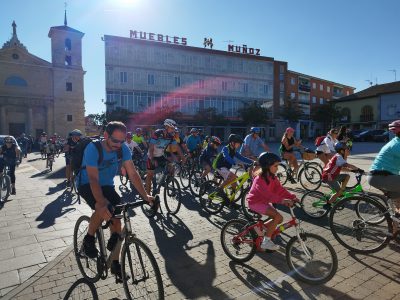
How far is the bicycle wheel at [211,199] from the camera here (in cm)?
648

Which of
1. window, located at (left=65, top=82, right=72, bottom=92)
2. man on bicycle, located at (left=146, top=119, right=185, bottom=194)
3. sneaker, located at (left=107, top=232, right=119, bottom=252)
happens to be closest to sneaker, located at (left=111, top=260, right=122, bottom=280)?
sneaker, located at (left=107, top=232, right=119, bottom=252)

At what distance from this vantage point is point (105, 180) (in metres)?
3.58

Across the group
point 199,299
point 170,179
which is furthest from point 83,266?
point 170,179

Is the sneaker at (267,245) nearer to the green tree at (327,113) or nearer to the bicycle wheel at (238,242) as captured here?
the bicycle wheel at (238,242)

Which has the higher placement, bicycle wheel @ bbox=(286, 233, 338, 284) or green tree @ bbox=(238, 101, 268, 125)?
green tree @ bbox=(238, 101, 268, 125)

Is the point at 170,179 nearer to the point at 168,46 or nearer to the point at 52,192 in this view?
the point at 52,192

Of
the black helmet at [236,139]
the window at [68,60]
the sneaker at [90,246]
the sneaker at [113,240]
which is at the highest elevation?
the window at [68,60]

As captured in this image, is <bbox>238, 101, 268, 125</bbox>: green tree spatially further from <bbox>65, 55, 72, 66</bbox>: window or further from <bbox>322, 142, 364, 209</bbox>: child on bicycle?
<bbox>322, 142, 364, 209</bbox>: child on bicycle

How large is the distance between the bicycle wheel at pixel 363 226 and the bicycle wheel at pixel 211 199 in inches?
93.4

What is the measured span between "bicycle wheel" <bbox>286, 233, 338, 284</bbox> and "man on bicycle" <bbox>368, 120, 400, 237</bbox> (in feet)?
4.67

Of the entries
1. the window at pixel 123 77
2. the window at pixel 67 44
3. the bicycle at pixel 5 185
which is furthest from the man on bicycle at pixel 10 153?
the window at pixel 67 44

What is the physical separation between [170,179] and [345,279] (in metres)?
4.05

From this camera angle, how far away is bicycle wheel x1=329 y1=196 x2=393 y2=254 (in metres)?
4.32

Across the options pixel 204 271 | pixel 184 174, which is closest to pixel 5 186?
pixel 184 174
